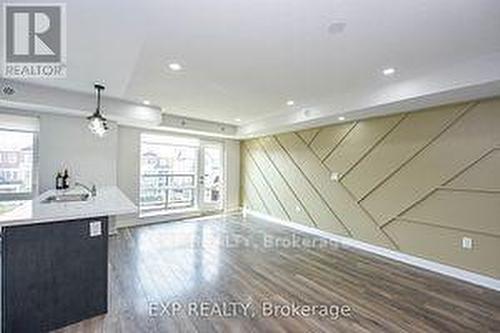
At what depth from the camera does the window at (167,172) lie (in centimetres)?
677

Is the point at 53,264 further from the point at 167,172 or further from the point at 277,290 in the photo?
the point at 167,172

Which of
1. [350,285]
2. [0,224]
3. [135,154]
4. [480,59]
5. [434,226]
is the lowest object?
[350,285]

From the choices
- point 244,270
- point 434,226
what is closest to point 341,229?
point 434,226

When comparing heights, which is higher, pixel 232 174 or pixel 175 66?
pixel 175 66

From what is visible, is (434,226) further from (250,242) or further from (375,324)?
(250,242)

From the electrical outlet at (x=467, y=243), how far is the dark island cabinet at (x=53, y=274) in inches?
174

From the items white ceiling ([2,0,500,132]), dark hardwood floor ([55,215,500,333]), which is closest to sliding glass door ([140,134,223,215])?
dark hardwood floor ([55,215,500,333])

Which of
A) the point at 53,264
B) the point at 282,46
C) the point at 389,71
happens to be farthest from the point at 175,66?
the point at 389,71

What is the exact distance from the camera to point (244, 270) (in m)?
3.68

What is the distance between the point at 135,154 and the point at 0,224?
4.49m

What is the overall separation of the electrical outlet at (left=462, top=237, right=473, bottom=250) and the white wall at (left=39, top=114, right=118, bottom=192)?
597cm

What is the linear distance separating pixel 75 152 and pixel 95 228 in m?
3.04

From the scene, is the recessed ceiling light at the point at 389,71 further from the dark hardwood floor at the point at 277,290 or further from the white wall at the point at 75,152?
the white wall at the point at 75,152

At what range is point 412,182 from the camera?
418 cm
